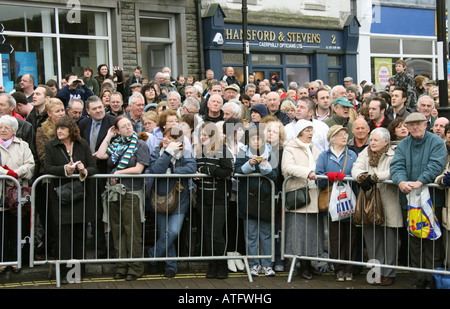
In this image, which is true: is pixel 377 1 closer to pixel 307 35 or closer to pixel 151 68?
pixel 307 35

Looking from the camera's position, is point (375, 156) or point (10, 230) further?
point (10, 230)

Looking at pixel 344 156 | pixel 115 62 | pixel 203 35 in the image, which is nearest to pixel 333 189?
pixel 344 156

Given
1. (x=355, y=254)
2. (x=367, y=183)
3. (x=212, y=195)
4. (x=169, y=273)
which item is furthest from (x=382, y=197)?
(x=169, y=273)

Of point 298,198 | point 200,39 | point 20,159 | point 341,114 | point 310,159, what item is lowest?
point 298,198

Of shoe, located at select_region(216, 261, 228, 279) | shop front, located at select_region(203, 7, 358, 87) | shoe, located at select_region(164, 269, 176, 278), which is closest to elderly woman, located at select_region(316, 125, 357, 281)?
shoe, located at select_region(216, 261, 228, 279)

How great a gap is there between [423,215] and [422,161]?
0.59m

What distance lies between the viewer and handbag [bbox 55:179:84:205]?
7.18 meters

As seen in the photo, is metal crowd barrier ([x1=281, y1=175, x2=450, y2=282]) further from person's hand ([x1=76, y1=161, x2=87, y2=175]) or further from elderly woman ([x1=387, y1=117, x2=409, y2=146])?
person's hand ([x1=76, y1=161, x2=87, y2=175])

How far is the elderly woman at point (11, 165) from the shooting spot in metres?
7.31

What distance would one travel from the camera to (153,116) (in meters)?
8.41

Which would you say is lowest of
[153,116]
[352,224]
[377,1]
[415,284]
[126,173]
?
[415,284]

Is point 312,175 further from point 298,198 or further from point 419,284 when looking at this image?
point 419,284

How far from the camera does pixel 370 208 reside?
7250 millimetres

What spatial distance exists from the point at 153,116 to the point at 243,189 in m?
1.69
